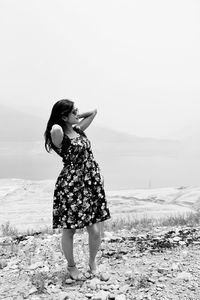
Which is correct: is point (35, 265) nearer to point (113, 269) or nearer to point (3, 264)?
point (3, 264)

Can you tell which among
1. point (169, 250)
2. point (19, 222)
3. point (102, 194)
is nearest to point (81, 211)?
point (102, 194)

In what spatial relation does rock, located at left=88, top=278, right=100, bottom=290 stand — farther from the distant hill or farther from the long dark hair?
the distant hill

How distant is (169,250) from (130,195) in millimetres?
12258

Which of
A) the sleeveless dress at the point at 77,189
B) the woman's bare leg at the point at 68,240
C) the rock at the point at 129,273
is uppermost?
the sleeveless dress at the point at 77,189

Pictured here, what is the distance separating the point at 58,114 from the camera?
5297mm

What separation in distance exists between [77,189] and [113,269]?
5.19ft

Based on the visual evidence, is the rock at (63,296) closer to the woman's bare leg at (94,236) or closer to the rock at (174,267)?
the woman's bare leg at (94,236)

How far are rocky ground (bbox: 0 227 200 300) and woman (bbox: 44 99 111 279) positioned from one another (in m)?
0.62

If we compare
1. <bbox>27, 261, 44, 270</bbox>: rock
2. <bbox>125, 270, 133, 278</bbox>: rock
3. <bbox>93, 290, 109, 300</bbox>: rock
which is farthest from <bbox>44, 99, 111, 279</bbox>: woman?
<bbox>27, 261, 44, 270</bbox>: rock

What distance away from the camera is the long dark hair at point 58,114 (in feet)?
17.3

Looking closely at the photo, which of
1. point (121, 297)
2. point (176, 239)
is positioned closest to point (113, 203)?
point (176, 239)

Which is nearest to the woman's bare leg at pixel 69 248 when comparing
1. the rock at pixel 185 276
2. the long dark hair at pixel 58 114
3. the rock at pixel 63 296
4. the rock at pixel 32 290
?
the rock at pixel 63 296

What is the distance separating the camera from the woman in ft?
17.1

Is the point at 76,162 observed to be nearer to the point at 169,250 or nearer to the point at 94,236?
the point at 94,236
